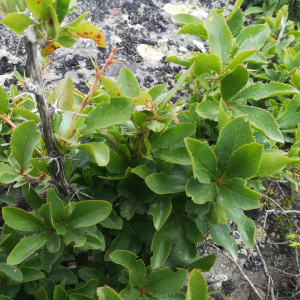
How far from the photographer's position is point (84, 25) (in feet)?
2.49

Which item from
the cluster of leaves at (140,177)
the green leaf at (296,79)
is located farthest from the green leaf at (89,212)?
the green leaf at (296,79)

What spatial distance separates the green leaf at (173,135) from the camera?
935mm

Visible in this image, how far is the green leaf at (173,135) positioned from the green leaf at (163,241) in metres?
0.32

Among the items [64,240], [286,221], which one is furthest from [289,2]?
[64,240]

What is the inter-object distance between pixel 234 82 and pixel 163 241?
69 cm

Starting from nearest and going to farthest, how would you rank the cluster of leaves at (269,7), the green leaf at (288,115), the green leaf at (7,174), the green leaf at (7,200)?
the green leaf at (7,174) → the green leaf at (7,200) → the green leaf at (288,115) → the cluster of leaves at (269,7)

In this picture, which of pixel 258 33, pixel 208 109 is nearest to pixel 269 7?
pixel 258 33

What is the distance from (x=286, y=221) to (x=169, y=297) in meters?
1.22

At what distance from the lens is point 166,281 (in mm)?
938

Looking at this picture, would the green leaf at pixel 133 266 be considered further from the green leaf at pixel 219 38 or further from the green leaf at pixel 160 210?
the green leaf at pixel 219 38

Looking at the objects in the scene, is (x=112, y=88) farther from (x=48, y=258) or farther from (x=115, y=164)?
(x=48, y=258)

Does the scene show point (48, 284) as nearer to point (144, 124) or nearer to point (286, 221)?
point (144, 124)

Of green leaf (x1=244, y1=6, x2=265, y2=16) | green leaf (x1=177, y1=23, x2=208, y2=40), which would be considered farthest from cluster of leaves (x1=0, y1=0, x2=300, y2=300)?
green leaf (x1=244, y1=6, x2=265, y2=16)

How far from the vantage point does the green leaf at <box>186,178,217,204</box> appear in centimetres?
81
